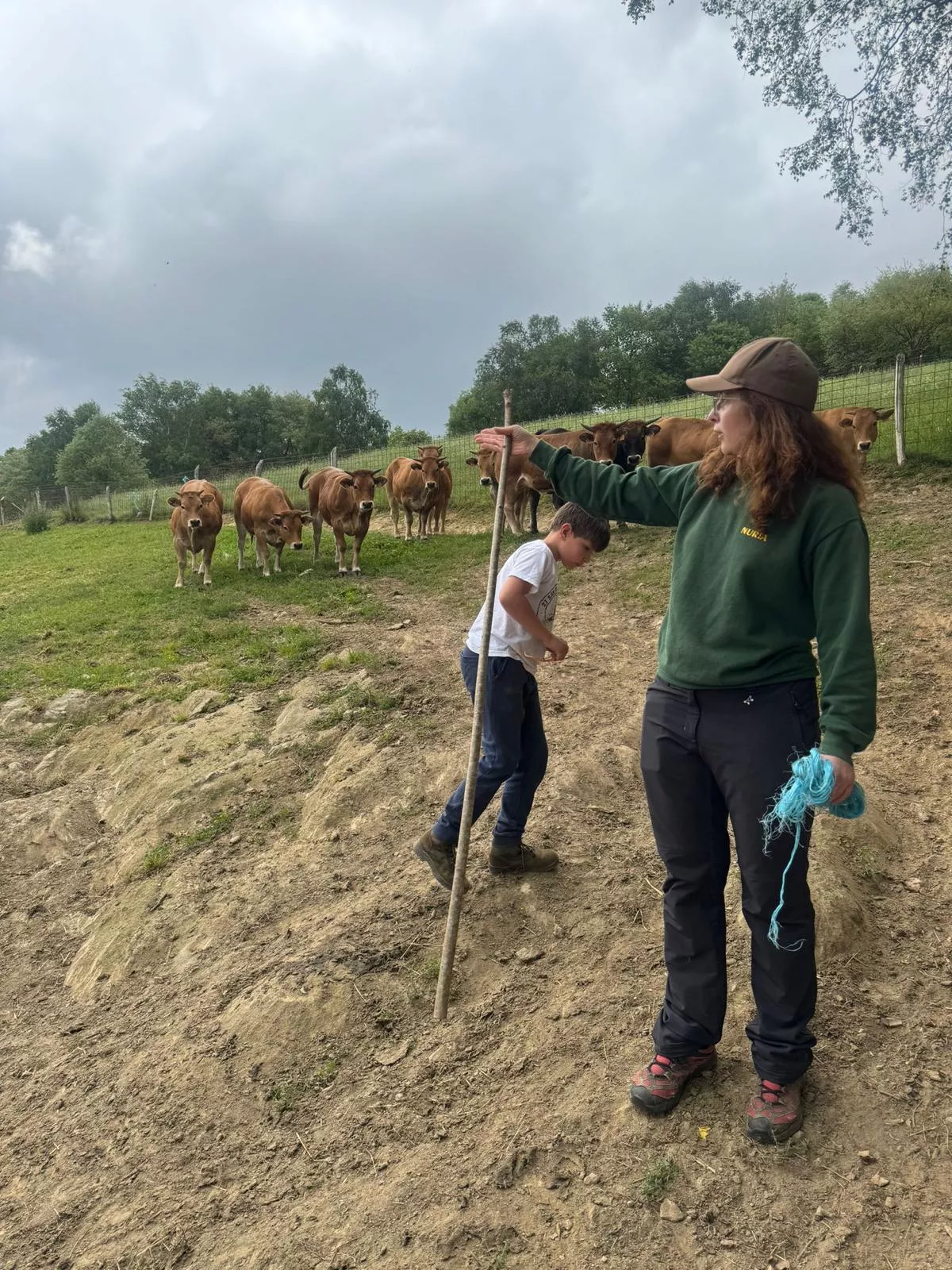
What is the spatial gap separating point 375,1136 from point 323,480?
12890mm

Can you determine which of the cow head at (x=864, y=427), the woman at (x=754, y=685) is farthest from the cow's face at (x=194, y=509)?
the woman at (x=754, y=685)

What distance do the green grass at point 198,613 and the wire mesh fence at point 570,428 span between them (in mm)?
5680

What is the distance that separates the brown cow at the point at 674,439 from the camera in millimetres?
13984

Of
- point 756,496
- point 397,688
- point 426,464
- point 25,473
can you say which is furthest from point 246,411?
point 756,496

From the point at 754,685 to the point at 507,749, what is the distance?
5.53 ft

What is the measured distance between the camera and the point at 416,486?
16141mm

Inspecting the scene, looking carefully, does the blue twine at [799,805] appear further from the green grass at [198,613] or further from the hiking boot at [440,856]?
the green grass at [198,613]

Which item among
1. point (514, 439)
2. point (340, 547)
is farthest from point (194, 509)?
point (514, 439)

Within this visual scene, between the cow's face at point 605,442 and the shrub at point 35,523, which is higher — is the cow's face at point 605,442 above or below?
above

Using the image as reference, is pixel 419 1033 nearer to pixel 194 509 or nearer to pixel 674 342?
pixel 194 509

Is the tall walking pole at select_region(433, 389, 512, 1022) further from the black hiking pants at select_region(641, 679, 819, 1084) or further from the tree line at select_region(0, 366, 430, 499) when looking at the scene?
the tree line at select_region(0, 366, 430, 499)

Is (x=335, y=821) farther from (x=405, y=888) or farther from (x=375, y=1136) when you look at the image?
(x=375, y=1136)

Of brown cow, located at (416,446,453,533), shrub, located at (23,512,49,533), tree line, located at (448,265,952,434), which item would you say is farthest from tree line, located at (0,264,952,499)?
brown cow, located at (416,446,453,533)

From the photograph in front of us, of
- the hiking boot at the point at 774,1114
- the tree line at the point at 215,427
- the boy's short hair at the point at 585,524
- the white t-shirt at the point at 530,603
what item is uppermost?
the tree line at the point at 215,427
